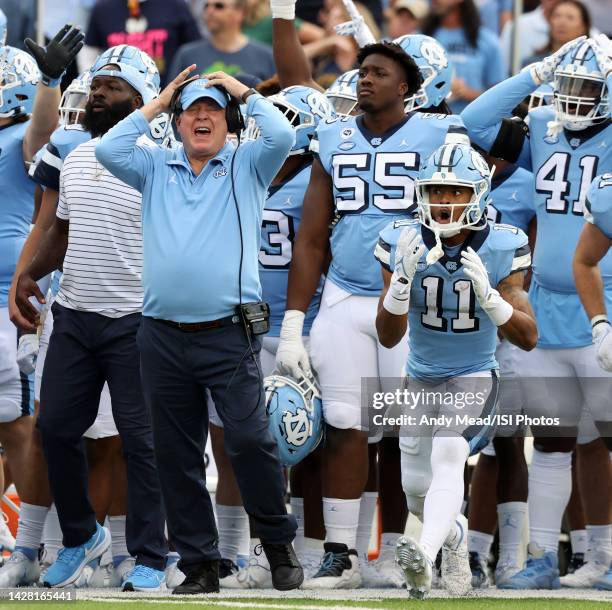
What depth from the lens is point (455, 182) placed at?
6262 millimetres

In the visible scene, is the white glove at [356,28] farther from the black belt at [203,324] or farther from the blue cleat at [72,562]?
the blue cleat at [72,562]

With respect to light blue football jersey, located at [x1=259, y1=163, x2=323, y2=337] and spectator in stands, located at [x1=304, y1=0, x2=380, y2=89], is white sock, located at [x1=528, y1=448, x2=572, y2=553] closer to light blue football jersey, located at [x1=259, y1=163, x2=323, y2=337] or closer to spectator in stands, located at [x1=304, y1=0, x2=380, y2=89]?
light blue football jersey, located at [x1=259, y1=163, x2=323, y2=337]

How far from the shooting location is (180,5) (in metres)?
10.5

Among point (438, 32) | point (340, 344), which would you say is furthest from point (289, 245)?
point (438, 32)

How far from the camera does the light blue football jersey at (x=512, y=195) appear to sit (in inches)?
296

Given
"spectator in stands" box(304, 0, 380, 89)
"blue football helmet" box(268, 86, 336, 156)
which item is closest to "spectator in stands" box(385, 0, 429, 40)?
"spectator in stands" box(304, 0, 380, 89)

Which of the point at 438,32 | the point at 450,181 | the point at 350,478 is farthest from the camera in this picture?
the point at 438,32

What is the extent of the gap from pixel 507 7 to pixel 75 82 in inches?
151

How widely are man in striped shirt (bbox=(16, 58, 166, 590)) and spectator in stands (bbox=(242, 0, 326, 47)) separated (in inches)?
155

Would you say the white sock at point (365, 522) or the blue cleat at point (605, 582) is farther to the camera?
the white sock at point (365, 522)

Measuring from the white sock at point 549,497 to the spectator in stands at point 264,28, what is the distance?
4.43 m

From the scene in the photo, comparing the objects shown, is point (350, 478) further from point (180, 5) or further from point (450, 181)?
point (180, 5)

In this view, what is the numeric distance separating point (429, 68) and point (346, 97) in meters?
0.42

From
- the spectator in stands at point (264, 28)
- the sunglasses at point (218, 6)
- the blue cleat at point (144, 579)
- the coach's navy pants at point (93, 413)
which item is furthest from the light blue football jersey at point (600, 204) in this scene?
the spectator in stands at point (264, 28)
